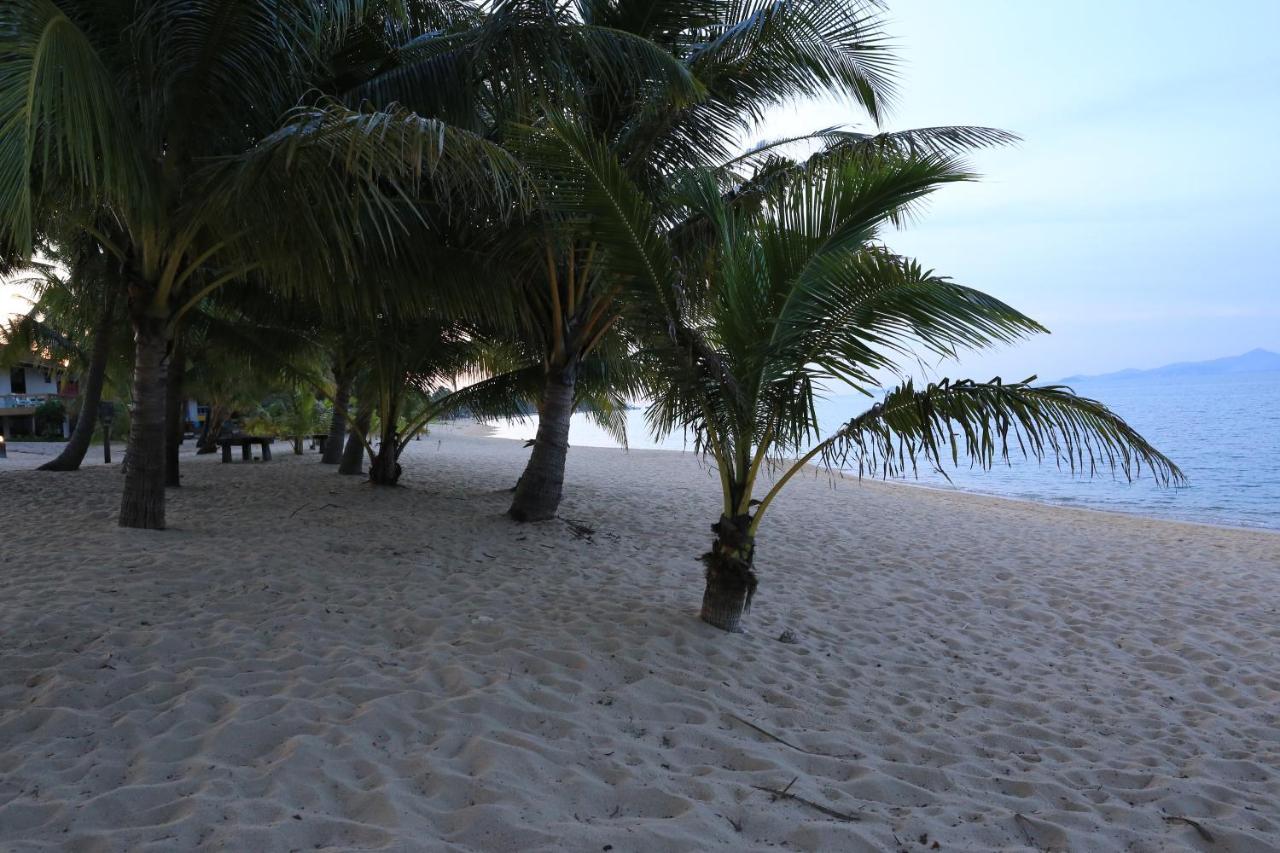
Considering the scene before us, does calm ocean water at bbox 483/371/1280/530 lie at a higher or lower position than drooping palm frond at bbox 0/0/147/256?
lower

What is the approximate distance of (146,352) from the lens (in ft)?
20.4

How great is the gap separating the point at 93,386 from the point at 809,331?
36.0 feet

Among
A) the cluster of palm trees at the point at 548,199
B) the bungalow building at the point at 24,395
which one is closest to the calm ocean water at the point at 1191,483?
the cluster of palm trees at the point at 548,199

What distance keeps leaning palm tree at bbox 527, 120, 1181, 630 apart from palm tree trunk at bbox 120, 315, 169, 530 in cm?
392

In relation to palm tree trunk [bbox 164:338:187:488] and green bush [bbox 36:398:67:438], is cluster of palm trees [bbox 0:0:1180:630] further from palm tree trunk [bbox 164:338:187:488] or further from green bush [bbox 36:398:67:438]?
green bush [bbox 36:398:67:438]

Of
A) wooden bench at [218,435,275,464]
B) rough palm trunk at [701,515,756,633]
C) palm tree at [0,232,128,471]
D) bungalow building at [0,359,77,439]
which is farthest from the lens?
bungalow building at [0,359,77,439]

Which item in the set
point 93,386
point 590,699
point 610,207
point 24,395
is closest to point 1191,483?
point 610,207

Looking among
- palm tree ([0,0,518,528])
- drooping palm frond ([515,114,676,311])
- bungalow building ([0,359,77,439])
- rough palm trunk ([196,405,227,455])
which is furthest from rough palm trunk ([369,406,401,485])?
bungalow building ([0,359,77,439])

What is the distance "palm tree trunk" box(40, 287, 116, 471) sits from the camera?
10.4 metres

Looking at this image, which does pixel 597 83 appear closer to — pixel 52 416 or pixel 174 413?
pixel 174 413

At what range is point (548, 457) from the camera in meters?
7.90

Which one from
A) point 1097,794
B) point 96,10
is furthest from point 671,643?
point 96,10

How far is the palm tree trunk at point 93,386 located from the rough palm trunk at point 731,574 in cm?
907

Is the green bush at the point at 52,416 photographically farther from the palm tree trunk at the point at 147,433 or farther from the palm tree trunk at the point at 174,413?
the palm tree trunk at the point at 147,433
